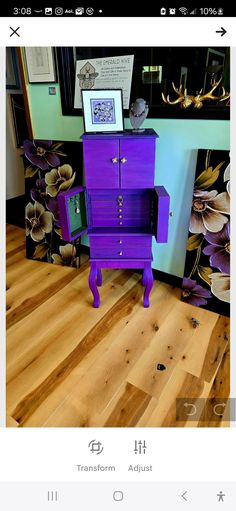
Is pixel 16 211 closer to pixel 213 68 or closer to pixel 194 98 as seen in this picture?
pixel 194 98

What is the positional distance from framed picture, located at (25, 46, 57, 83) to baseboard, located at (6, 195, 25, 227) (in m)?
1.32

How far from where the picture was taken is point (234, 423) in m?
0.65

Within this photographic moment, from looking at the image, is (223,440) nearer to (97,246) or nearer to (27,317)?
(97,246)

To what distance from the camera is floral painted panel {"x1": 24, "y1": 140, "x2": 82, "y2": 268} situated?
1881mm

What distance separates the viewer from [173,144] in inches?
57.5

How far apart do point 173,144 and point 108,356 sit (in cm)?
118

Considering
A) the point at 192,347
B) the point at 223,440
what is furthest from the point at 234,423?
the point at 192,347

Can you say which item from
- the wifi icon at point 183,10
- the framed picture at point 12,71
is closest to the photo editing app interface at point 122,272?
the wifi icon at point 183,10

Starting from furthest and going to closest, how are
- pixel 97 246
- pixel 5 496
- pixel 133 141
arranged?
pixel 97 246, pixel 133 141, pixel 5 496

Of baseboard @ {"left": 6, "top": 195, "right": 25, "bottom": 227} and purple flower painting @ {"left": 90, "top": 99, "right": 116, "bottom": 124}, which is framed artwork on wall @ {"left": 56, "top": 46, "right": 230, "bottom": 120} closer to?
purple flower painting @ {"left": 90, "top": 99, "right": 116, "bottom": 124}

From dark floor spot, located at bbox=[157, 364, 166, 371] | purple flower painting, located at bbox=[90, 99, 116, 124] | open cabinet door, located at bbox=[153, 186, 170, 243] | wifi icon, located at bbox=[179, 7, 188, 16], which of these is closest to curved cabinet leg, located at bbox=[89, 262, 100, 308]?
open cabinet door, located at bbox=[153, 186, 170, 243]

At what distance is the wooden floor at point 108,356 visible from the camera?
3.47 feet

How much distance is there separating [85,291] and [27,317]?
41 cm

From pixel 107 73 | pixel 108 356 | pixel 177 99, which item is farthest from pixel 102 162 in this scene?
pixel 108 356
